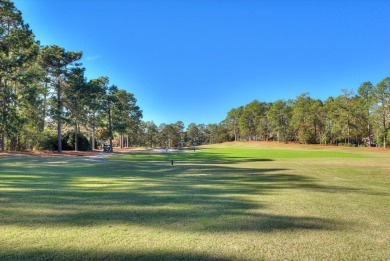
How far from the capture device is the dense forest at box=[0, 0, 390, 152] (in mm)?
27234

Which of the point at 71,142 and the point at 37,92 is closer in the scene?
the point at 37,92

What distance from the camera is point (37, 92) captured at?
30.5 m

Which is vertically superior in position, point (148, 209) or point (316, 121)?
point (316, 121)

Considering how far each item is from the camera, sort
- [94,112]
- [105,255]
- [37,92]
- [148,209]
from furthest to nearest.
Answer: [94,112]
[37,92]
[148,209]
[105,255]

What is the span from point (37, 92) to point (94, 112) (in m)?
21.3

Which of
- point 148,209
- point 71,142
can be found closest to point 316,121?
point 71,142

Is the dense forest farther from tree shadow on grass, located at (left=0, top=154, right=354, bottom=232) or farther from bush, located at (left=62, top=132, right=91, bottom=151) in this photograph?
tree shadow on grass, located at (left=0, top=154, right=354, bottom=232)

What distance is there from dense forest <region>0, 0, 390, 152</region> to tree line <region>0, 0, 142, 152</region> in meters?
0.08

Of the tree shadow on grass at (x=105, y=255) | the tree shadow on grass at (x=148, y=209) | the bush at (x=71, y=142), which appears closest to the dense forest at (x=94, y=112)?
the bush at (x=71, y=142)

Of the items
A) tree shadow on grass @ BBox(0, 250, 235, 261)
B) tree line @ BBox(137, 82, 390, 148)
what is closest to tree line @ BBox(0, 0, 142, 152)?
tree shadow on grass @ BBox(0, 250, 235, 261)

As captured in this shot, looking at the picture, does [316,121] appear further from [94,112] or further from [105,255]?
[105,255]

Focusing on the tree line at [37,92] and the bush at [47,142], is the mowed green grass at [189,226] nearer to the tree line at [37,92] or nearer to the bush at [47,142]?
the tree line at [37,92]

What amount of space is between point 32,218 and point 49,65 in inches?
1317

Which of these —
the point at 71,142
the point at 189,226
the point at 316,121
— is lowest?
the point at 189,226
